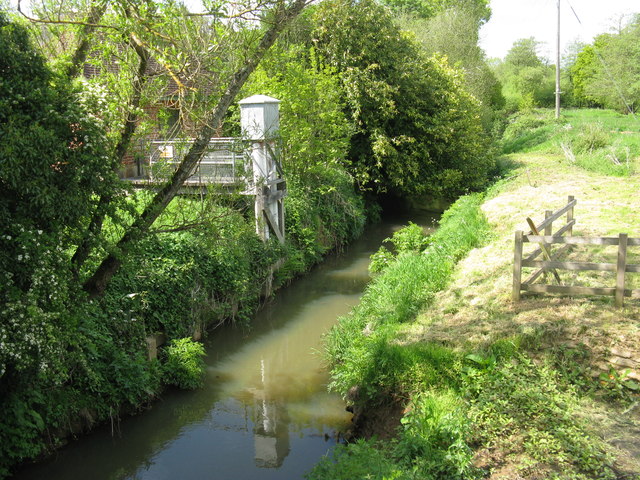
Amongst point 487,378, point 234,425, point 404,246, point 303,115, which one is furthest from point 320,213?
point 487,378

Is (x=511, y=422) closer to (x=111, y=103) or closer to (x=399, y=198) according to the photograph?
(x=111, y=103)

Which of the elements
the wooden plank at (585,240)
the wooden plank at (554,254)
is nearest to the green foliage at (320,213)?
the wooden plank at (554,254)

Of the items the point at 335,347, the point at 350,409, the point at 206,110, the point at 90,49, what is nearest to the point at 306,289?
the point at 335,347

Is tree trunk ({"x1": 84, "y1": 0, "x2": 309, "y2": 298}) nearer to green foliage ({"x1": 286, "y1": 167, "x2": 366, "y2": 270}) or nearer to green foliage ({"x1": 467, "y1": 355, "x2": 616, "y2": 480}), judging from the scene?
green foliage ({"x1": 467, "y1": 355, "x2": 616, "y2": 480})

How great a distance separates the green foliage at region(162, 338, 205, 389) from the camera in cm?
979

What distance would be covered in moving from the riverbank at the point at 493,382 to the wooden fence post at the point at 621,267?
177 millimetres

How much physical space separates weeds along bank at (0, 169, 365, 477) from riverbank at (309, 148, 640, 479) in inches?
103

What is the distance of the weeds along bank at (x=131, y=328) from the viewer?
23.0 feet

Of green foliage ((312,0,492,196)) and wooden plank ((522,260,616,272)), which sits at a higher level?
green foliage ((312,0,492,196))

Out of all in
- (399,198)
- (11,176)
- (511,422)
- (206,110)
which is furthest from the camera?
(399,198)

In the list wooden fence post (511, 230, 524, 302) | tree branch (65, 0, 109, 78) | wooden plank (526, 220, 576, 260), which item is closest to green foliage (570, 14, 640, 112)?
wooden plank (526, 220, 576, 260)

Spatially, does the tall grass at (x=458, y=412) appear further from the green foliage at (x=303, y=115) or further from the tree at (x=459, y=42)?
the tree at (x=459, y=42)

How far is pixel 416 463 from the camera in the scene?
636cm

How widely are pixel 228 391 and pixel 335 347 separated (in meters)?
1.99
